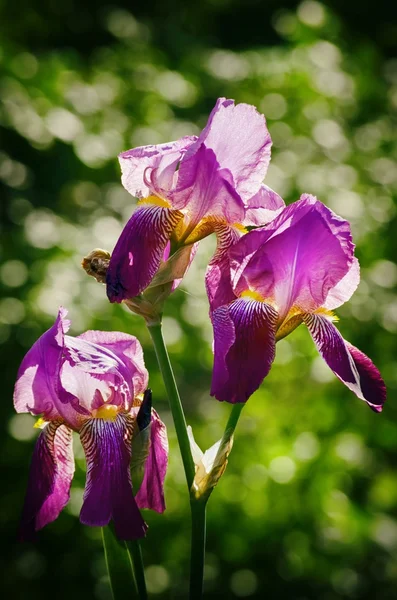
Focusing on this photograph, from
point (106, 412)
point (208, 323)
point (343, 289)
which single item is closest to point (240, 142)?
point (343, 289)

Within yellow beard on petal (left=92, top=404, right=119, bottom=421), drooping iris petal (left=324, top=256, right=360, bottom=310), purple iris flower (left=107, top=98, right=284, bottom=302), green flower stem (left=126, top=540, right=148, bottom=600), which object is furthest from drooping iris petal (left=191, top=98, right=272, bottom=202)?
green flower stem (left=126, top=540, right=148, bottom=600)

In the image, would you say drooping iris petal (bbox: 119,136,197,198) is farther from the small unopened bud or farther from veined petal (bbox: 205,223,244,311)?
the small unopened bud

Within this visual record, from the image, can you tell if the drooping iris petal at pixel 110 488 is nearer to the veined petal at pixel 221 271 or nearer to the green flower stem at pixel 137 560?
the green flower stem at pixel 137 560

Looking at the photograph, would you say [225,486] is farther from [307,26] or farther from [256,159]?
[307,26]

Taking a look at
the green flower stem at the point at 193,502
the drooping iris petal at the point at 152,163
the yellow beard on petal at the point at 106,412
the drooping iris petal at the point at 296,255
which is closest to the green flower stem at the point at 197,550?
the green flower stem at the point at 193,502

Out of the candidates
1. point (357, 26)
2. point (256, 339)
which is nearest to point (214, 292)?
point (256, 339)

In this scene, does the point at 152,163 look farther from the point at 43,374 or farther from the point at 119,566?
the point at 119,566
